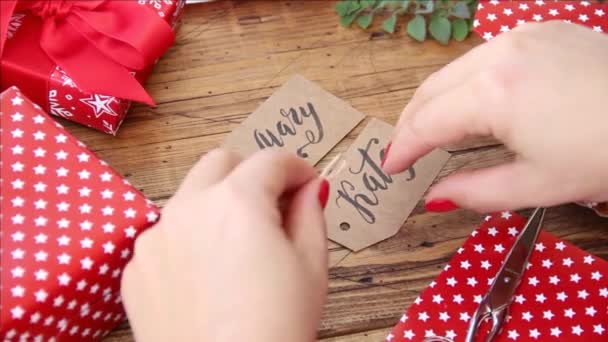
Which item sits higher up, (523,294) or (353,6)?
(353,6)

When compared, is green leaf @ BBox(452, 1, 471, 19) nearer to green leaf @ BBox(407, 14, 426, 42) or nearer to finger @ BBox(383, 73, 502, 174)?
green leaf @ BBox(407, 14, 426, 42)

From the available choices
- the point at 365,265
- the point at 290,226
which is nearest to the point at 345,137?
the point at 365,265

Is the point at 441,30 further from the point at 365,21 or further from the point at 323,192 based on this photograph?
the point at 323,192

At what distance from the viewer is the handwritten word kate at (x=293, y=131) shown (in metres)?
0.82

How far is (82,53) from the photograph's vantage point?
816 millimetres

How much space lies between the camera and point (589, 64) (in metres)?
0.62

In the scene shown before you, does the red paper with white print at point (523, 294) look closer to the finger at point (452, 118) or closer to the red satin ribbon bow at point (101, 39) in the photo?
the finger at point (452, 118)

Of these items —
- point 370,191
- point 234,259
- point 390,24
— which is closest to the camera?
point 234,259

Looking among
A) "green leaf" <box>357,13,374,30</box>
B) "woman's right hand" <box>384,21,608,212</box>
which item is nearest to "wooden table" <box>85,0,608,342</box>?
"green leaf" <box>357,13,374,30</box>

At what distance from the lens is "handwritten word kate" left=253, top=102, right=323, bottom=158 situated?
82 centimetres

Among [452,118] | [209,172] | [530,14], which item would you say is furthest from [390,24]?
[209,172]

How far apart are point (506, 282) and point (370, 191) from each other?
0.55ft

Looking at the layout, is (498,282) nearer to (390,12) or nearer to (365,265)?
(365,265)

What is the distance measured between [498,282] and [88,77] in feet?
1.49
